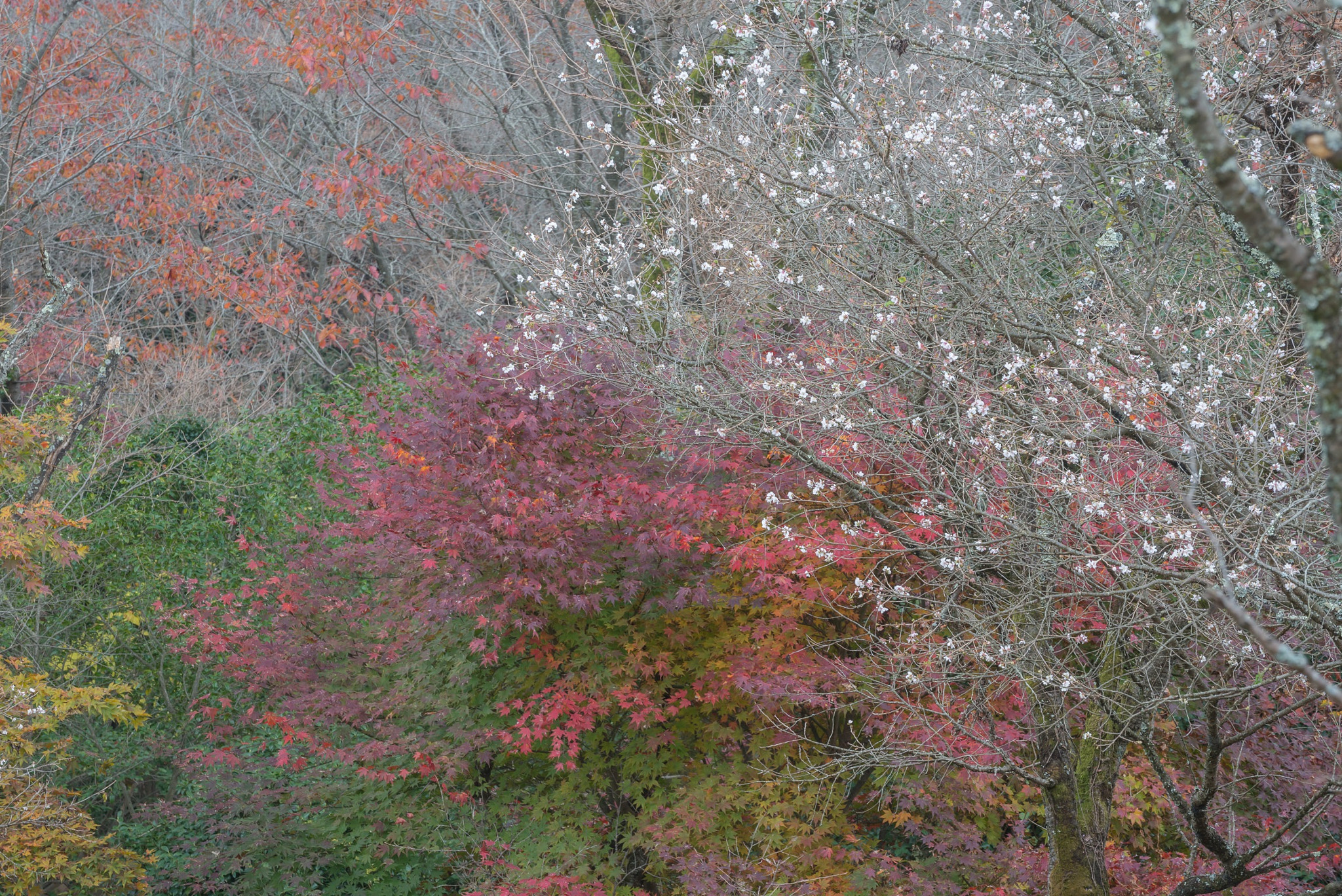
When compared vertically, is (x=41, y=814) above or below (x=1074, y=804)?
below

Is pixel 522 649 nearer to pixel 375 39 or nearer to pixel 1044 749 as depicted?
pixel 1044 749

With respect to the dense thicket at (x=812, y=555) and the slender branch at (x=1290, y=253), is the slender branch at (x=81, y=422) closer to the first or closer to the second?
the dense thicket at (x=812, y=555)

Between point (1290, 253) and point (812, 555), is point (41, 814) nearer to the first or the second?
point (812, 555)

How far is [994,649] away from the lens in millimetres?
5906

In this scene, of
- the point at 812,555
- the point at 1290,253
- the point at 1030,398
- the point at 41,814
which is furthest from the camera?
the point at 41,814

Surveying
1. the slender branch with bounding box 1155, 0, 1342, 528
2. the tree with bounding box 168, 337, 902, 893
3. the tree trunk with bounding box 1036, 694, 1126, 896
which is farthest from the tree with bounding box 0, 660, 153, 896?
the slender branch with bounding box 1155, 0, 1342, 528

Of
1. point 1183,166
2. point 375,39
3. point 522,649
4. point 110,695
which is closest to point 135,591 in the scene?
point 110,695

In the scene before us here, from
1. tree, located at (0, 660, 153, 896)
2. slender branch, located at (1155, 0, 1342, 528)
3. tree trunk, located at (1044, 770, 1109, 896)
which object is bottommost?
tree, located at (0, 660, 153, 896)

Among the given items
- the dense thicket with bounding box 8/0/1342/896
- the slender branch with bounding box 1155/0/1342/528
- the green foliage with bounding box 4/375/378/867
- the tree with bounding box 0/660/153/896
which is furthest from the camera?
the green foliage with bounding box 4/375/378/867

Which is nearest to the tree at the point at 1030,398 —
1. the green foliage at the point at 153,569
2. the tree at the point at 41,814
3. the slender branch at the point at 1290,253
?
the slender branch at the point at 1290,253

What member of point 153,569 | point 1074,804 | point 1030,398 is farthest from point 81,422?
Answer: point 1074,804

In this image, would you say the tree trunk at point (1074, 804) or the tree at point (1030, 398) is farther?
the tree trunk at point (1074, 804)

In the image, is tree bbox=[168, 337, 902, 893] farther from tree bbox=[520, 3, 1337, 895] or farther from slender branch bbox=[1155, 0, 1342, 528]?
slender branch bbox=[1155, 0, 1342, 528]

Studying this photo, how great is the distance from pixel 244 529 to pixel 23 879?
4.39 metres
